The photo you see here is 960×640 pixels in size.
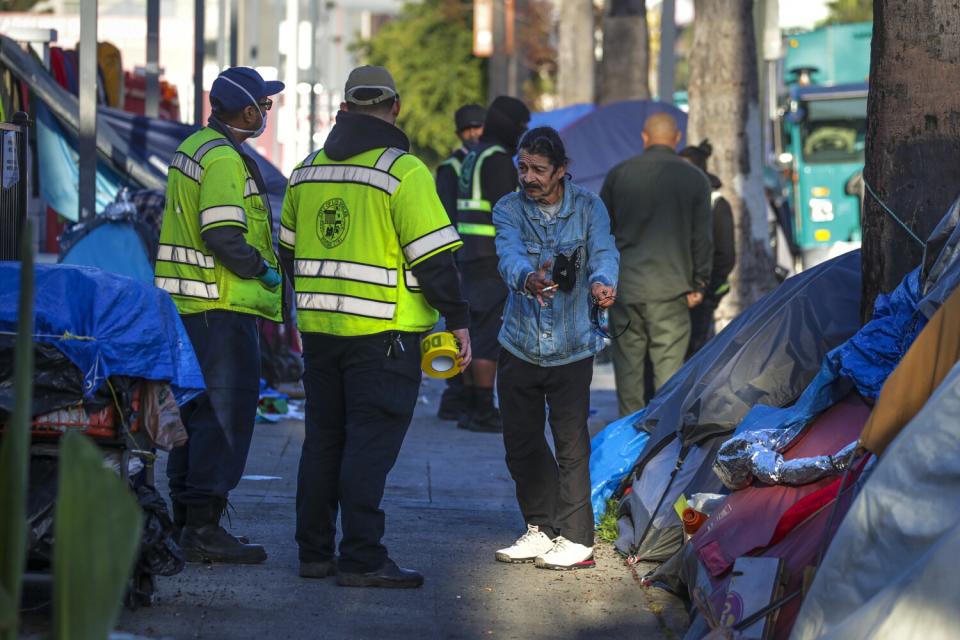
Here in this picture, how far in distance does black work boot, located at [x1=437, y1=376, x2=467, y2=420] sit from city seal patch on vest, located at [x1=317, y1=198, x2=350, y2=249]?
5.07 metres

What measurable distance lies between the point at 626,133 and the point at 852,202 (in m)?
8.36

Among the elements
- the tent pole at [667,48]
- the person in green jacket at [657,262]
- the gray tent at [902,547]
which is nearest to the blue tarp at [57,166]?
the person in green jacket at [657,262]

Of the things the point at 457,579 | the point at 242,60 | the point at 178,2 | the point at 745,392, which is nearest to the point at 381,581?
the point at 457,579

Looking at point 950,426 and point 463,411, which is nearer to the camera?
point 950,426

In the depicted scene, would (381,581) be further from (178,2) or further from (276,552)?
(178,2)

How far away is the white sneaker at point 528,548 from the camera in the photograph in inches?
249

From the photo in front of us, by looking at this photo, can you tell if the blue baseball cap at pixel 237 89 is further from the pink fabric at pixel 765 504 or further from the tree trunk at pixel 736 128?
the tree trunk at pixel 736 128

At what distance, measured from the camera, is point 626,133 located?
1773cm

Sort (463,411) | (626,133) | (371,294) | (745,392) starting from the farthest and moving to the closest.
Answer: (626,133)
(463,411)
(745,392)
(371,294)

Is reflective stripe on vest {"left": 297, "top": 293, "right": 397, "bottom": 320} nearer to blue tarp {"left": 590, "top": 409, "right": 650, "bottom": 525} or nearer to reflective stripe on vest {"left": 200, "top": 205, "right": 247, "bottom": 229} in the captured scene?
reflective stripe on vest {"left": 200, "top": 205, "right": 247, "bottom": 229}

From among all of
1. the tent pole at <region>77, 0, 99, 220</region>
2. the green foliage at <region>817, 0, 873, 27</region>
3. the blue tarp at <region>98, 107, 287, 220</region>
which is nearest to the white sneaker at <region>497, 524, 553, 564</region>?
the tent pole at <region>77, 0, 99, 220</region>

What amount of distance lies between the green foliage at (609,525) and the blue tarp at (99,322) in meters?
2.42

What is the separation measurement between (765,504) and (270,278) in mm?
2054

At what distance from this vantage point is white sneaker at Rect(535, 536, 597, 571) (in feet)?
20.3
